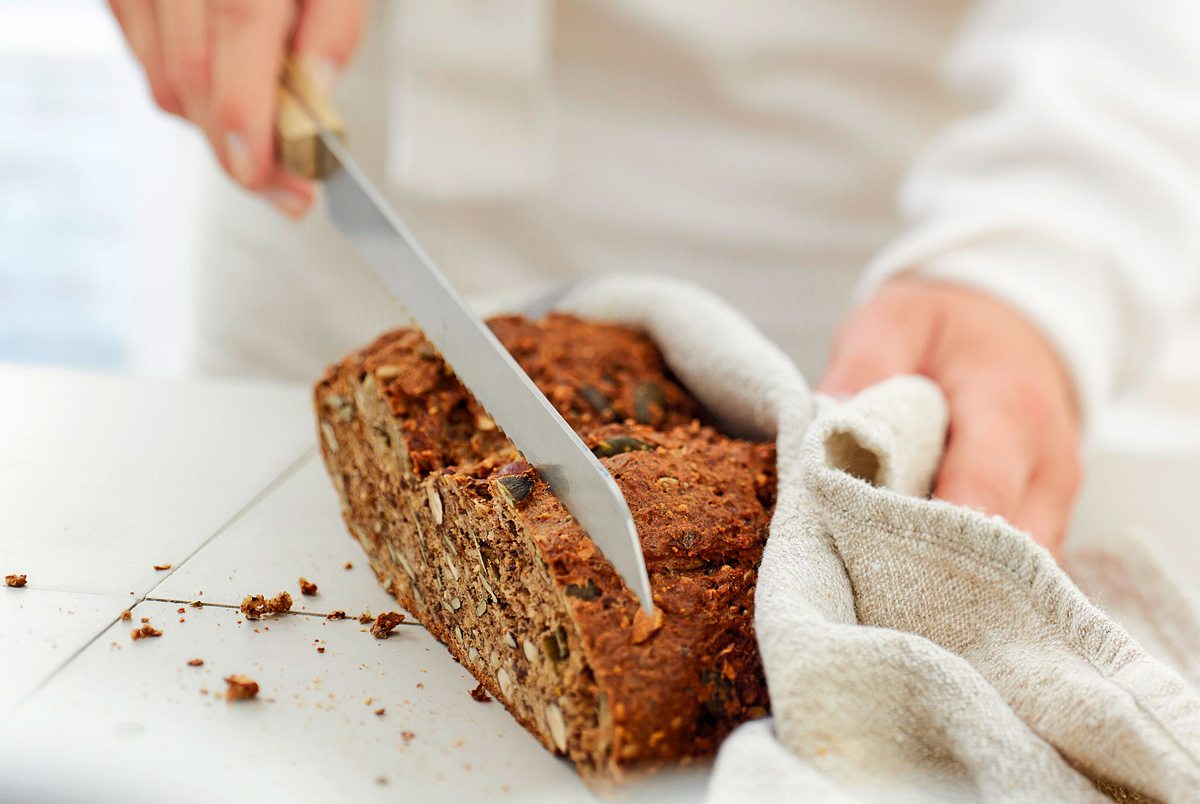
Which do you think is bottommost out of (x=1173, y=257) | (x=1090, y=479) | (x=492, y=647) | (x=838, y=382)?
(x=1090, y=479)

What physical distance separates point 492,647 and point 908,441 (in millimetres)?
466

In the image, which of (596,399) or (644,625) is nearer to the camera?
(644,625)

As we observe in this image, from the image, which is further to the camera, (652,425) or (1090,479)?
(1090,479)

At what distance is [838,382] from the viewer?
4.24 ft

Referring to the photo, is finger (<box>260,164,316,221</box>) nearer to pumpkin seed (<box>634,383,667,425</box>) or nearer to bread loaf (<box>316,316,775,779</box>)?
bread loaf (<box>316,316,775,779</box>)

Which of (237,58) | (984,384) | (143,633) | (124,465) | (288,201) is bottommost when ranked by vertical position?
(124,465)

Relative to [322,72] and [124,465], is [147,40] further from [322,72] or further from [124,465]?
[124,465]

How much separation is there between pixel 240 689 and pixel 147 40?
0.95 metres

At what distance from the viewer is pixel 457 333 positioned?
3.62 feet

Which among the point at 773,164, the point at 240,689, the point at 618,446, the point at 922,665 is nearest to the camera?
the point at 922,665

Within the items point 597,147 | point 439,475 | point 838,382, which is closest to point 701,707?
point 439,475

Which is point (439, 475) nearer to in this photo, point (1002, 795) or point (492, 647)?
point (492, 647)

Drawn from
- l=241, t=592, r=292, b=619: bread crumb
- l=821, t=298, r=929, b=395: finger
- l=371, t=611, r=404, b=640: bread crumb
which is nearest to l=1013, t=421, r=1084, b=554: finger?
l=821, t=298, r=929, b=395: finger

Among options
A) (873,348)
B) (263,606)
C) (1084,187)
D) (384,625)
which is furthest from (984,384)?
(263,606)
